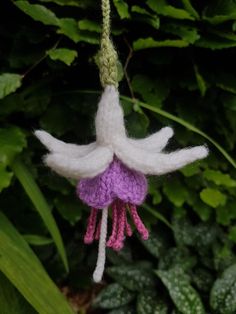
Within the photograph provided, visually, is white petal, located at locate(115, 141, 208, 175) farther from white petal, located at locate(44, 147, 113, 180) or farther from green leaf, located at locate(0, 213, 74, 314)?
green leaf, located at locate(0, 213, 74, 314)

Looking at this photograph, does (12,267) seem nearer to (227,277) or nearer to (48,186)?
(48,186)

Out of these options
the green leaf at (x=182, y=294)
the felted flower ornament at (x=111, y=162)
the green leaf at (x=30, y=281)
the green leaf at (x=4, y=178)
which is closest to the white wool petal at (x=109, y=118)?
the felted flower ornament at (x=111, y=162)

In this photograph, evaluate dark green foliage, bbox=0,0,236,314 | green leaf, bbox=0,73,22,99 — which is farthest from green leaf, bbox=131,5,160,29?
green leaf, bbox=0,73,22,99

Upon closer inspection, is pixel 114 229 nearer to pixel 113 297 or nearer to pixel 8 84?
pixel 8 84

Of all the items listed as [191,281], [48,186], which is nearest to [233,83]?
[48,186]

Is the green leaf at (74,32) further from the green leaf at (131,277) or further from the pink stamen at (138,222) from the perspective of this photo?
the green leaf at (131,277)

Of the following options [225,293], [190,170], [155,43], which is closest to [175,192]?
[190,170]
